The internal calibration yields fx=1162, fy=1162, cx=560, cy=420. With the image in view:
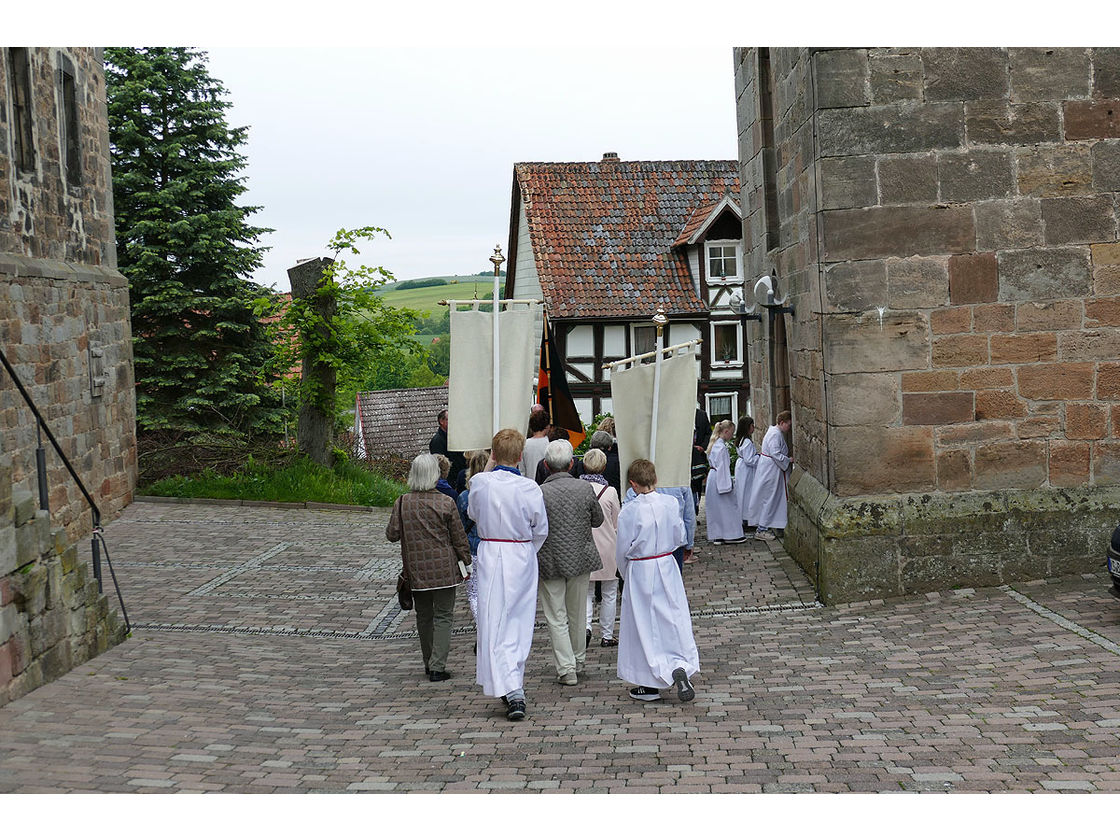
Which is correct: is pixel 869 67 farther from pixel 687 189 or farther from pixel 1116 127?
pixel 687 189

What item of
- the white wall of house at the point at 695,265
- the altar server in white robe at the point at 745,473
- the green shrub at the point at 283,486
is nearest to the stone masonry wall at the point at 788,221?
the altar server in white robe at the point at 745,473

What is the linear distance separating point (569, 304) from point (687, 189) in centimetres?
524

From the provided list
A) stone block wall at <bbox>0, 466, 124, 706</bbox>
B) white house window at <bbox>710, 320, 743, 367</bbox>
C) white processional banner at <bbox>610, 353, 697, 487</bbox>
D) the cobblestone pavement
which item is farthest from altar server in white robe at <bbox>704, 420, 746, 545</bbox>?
white house window at <bbox>710, 320, 743, 367</bbox>

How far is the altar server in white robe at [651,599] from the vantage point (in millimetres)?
7762

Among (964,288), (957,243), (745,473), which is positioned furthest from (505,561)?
(745,473)

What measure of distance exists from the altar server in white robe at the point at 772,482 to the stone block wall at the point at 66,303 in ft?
26.8

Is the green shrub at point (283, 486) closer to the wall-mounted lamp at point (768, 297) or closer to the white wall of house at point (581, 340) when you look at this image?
the wall-mounted lamp at point (768, 297)

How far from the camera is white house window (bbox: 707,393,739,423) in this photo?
1264 inches

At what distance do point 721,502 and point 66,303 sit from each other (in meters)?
8.78

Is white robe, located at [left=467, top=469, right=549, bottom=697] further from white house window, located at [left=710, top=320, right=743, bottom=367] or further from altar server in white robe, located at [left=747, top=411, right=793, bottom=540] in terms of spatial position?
white house window, located at [left=710, top=320, right=743, bottom=367]

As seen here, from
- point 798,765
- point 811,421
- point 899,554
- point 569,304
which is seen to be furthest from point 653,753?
point 569,304

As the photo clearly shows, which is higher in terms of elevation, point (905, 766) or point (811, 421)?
point (811, 421)

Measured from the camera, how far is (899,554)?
10086 millimetres

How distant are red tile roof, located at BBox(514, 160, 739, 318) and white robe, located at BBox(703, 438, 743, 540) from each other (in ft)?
53.2
